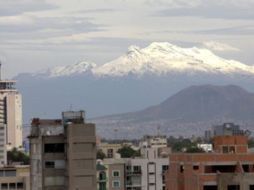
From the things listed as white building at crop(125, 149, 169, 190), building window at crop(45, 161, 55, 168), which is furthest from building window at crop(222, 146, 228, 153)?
white building at crop(125, 149, 169, 190)

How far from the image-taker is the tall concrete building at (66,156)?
2493 inches

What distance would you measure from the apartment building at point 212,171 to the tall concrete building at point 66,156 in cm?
442

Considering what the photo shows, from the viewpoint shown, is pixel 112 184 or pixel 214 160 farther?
pixel 112 184

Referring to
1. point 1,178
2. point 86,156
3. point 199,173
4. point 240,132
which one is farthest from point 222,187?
point 1,178

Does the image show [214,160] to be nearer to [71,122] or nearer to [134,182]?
[71,122]

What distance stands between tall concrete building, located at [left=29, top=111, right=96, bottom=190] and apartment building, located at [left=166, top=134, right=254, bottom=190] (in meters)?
4.42

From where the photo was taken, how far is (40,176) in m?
64.4

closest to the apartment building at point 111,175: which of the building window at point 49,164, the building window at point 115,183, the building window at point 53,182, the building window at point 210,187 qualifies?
the building window at point 115,183

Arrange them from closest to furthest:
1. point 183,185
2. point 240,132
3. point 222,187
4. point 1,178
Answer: point 222,187, point 183,185, point 240,132, point 1,178

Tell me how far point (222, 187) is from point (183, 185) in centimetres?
475

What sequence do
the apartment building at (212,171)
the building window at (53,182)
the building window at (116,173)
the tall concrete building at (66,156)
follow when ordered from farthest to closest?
1. the building window at (116,173)
2. the building window at (53,182)
3. the tall concrete building at (66,156)
4. the apartment building at (212,171)

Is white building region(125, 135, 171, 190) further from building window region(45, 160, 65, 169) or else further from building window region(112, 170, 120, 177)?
building window region(45, 160, 65, 169)

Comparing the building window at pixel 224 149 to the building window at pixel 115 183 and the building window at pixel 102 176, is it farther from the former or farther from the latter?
the building window at pixel 115 183

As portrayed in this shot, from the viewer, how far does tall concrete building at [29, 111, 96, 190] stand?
208ft
